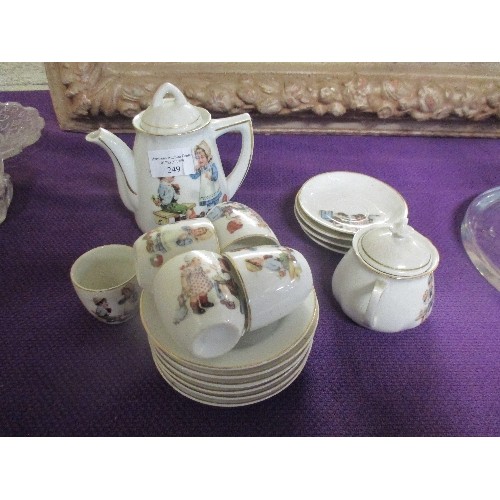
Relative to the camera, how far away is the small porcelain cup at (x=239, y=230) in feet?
1.75

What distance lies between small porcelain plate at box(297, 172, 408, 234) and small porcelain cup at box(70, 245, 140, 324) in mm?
337

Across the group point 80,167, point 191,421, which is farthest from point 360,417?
point 80,167

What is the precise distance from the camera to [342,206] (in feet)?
2.78

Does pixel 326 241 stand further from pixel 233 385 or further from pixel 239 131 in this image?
pixel 233 385

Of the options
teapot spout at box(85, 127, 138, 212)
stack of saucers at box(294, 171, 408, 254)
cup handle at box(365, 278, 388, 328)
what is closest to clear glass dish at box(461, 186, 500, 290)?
stack of saucers at box(294, 171, 408, 254)

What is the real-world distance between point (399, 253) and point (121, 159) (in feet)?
Answer: 1.46

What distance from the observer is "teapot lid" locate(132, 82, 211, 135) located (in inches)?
25.4

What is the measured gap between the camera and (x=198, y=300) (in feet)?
1.45

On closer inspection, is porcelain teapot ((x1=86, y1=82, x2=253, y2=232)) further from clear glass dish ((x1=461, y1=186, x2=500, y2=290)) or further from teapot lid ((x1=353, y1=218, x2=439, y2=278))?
clear glass dish ((x1=461, y1=186, x2=500, y2=290))

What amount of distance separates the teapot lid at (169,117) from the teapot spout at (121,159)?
2.1 inches

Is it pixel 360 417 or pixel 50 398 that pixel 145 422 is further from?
pixel 360 417

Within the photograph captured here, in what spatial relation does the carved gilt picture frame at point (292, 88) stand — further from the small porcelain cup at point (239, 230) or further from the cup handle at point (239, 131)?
the small porcelain cup at point (239, 230)

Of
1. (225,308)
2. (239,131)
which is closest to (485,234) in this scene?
(239,131)

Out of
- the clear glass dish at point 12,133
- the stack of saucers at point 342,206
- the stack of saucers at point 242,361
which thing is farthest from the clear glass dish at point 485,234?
the clear glass dish at point 12,133
